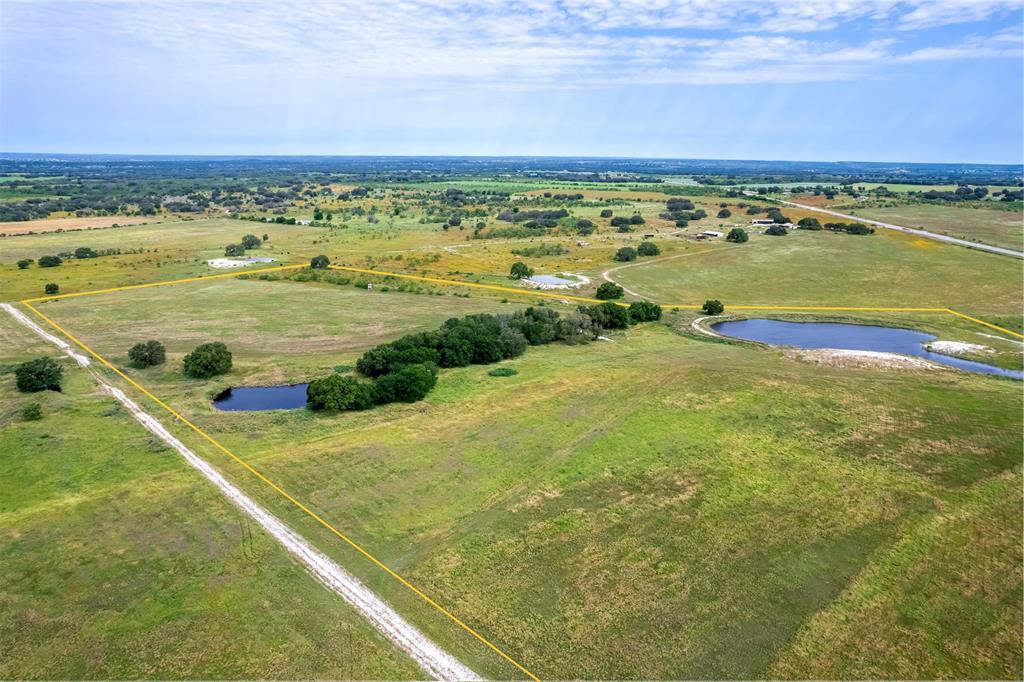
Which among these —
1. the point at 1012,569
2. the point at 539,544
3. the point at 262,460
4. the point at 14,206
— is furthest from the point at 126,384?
the point at 14,206

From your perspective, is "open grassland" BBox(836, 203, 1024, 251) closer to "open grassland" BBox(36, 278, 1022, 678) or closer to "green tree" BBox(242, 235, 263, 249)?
"open grassland" BBox(36, 278, 1022, 678)

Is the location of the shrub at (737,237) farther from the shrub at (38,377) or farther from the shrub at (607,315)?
the shrub at (38,377)

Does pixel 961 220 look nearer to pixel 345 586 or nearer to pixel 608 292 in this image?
pixel 608 292

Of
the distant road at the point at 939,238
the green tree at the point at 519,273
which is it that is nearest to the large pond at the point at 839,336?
the green tree at the point at 519,273

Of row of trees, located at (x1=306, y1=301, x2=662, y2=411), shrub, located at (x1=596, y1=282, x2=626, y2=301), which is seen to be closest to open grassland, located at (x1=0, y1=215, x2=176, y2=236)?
row of trees, located at (x1=306, y1=301, x2=662, y2=411)

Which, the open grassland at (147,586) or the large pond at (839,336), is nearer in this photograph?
the open grassland at (147,586)

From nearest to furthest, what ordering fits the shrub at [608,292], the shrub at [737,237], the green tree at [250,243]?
the shrub at [608,292] → the green tree at [250,243] → the shrub at [737,237]

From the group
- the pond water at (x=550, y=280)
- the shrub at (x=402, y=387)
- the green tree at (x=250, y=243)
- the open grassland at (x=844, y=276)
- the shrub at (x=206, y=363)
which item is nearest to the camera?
the shrub at (x=402, y=387)
